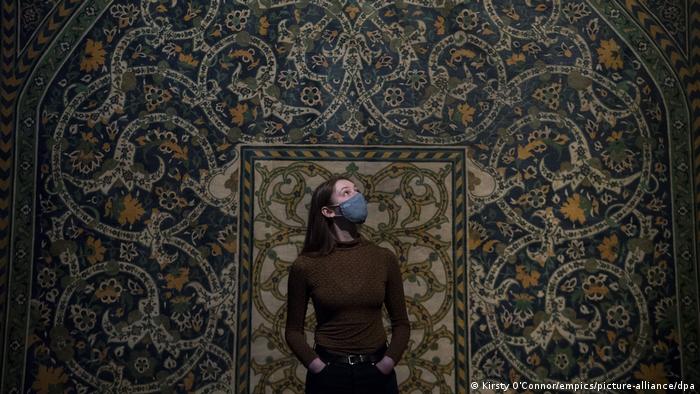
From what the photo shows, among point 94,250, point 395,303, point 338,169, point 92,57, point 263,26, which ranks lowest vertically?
point 395,303

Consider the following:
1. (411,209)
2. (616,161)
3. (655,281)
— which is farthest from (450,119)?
(655,281)

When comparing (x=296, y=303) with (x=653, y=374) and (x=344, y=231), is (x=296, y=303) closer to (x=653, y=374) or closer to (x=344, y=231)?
(x=344, y=231)

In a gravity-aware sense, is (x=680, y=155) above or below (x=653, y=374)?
above

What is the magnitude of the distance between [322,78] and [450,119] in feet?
1.99

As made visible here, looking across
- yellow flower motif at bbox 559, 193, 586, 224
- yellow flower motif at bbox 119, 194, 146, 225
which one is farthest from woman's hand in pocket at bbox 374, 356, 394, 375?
yellow flower motif at bbox 119, 194, 146, 225

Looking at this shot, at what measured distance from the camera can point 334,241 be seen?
221cm

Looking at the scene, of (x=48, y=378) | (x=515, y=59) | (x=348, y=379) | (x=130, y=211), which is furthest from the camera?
(x=515, y=59)

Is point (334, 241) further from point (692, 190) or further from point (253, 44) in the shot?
point (692, 190)

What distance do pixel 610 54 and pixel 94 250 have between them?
247 cm

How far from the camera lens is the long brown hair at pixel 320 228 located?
2207 mm

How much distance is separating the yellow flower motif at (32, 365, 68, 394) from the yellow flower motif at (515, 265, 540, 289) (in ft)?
6.50

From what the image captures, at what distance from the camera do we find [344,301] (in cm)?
211

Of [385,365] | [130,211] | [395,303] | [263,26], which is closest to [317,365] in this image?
[385,365]

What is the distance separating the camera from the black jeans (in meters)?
2.07
